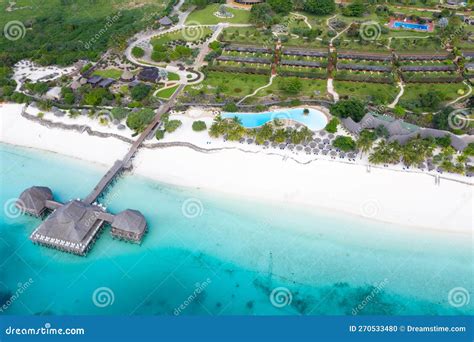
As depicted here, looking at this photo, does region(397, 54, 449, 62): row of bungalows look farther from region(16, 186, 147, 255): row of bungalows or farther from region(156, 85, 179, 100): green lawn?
region(16, 186, 147, 255): row of bungalows

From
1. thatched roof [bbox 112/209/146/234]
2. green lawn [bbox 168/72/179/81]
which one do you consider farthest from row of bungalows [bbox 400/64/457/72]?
thatched roof [bbox 112/209/146/234]

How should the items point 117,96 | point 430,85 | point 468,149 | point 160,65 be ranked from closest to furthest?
point 468,149
point 117,96
point 430,85
point 160,65

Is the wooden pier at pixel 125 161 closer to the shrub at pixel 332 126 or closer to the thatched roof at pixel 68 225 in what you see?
the thatched roof at pixel 68 225

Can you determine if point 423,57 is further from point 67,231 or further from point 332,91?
point 67,231

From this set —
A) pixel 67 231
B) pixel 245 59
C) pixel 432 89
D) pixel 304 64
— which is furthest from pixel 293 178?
pixel 432 89

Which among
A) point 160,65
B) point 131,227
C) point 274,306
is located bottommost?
point 274,306

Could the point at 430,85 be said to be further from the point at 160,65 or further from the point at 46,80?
the point at 46,80

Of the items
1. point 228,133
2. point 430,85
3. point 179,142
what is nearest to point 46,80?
point 179,142
